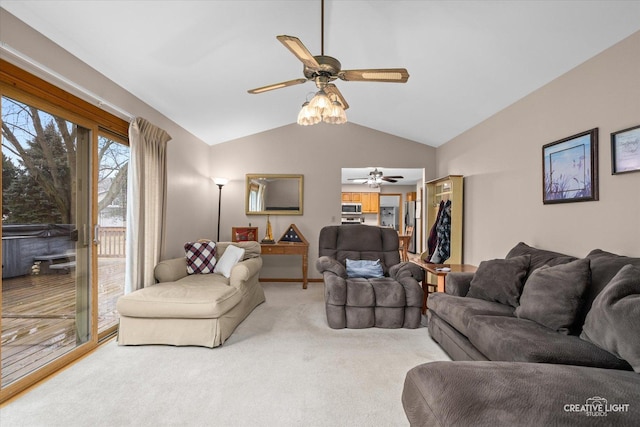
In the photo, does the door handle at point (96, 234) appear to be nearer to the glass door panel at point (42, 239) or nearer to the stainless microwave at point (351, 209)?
the glass door panel at point (42, 239)

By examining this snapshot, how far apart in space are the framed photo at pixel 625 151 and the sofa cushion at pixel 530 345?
114 cm

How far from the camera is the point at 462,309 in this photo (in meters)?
2.42

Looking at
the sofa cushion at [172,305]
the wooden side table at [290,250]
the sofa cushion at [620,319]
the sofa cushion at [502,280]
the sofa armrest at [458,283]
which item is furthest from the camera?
the wooden side table at [290,250]

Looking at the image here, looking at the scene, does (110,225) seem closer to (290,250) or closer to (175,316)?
(175,316)

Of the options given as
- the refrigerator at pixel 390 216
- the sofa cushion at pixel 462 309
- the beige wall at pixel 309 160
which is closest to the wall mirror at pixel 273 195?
the beige wall at pixel 309 160

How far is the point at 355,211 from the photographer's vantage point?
9547mm

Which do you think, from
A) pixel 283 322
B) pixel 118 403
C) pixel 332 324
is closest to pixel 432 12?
pixel 332 324

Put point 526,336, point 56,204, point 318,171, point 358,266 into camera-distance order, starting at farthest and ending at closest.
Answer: point 318,171 → point 358,266 → point 56,204 → point 526,336

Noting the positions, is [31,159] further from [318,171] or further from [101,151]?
[318,171]

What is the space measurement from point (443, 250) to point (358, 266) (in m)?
1.39

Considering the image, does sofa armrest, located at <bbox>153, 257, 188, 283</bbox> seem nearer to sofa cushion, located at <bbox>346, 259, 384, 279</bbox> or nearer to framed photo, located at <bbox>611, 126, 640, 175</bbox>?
sofa cushion, located at <bbox>346, 259, 384, 279</bbox>

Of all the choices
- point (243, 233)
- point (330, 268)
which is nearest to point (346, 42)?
point (330, 268)

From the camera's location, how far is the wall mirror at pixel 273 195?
5598mm

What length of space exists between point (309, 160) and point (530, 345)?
445 cm
